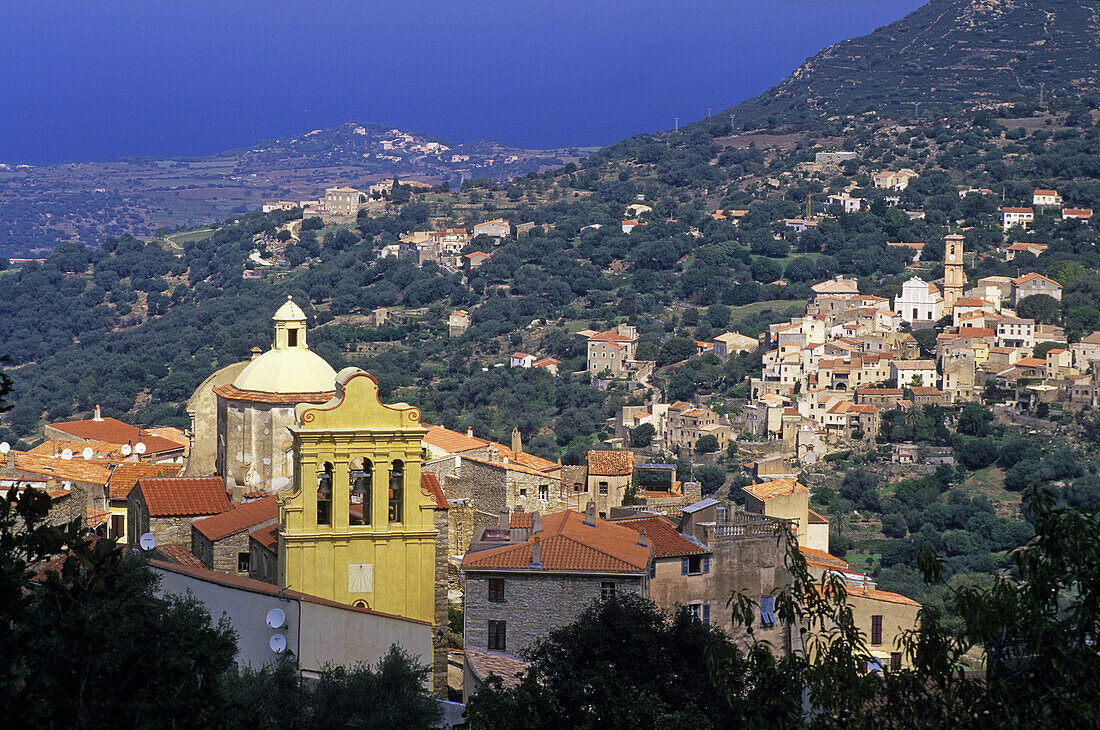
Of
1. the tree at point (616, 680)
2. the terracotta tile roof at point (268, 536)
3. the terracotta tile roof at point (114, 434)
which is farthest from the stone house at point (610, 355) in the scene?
the tree at point (616, 680)

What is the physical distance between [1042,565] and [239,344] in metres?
87.3

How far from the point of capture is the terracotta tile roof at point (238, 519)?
18.4 meters

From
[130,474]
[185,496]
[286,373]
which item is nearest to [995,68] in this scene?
[130,474]

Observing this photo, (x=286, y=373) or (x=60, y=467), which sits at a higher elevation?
(x=286, y=373)

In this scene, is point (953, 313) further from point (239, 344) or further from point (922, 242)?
point (239, 344)

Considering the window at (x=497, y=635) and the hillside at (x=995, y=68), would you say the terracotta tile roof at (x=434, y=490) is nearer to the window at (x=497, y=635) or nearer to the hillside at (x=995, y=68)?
the window at (x=497, y=635)

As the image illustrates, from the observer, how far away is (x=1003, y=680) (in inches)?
357

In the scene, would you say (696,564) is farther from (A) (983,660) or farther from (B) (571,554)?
(A) (983,660)

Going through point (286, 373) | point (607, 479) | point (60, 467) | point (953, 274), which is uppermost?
point (953, 274)

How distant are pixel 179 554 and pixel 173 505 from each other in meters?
1.07

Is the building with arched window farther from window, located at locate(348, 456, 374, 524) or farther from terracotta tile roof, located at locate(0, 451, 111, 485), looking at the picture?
terracotta tile roof, located at locate(0, 451, 111, 485)

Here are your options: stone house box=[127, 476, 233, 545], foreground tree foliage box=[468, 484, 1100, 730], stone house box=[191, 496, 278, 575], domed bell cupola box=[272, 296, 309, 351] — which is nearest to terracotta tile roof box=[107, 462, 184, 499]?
stone house box=[127, 476, 233, 545]

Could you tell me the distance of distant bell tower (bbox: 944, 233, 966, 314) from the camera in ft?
336

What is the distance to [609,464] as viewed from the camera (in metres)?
30.6
